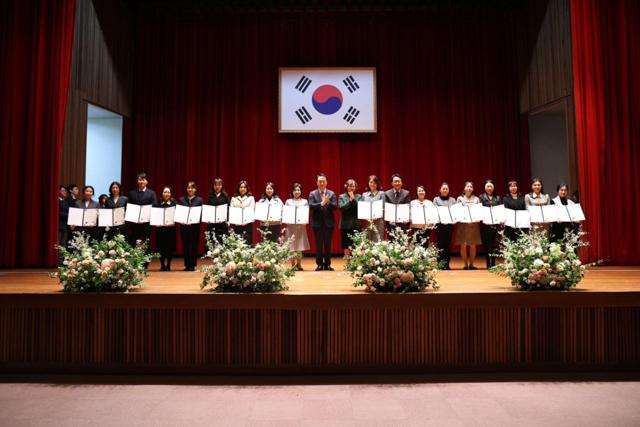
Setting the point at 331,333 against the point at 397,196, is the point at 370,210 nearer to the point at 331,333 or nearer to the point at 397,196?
the point at 397,196

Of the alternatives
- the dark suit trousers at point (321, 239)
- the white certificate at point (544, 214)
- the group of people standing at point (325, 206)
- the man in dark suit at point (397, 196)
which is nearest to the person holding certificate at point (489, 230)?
the group of people standing at point (325, 206)

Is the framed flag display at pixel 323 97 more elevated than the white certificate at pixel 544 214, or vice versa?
the framed flag display at pixel 323 97

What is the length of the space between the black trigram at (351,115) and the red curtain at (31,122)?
465 cm

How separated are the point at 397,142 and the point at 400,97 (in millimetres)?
864

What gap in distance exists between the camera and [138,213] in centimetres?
549

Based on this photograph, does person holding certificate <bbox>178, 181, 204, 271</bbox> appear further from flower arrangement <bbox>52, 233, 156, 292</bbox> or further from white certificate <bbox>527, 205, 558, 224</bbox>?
white certificate <bbox>527, 205, 558, 224</bbox>

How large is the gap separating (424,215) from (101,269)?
12.0ft

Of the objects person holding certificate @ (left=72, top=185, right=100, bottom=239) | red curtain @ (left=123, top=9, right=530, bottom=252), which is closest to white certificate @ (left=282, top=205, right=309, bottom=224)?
person holding certificate @ (left=72, top=185, right=100, bottom=239)

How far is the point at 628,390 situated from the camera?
110 inches

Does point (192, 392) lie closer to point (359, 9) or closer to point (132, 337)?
point (132, 337)

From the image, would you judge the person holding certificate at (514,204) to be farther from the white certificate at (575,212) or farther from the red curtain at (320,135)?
the red curtain at (320,135)

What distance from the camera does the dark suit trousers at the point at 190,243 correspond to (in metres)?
5.73

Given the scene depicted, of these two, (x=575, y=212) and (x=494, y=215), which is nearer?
(x=575, y=212)

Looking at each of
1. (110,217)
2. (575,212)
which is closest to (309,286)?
(110,217)
